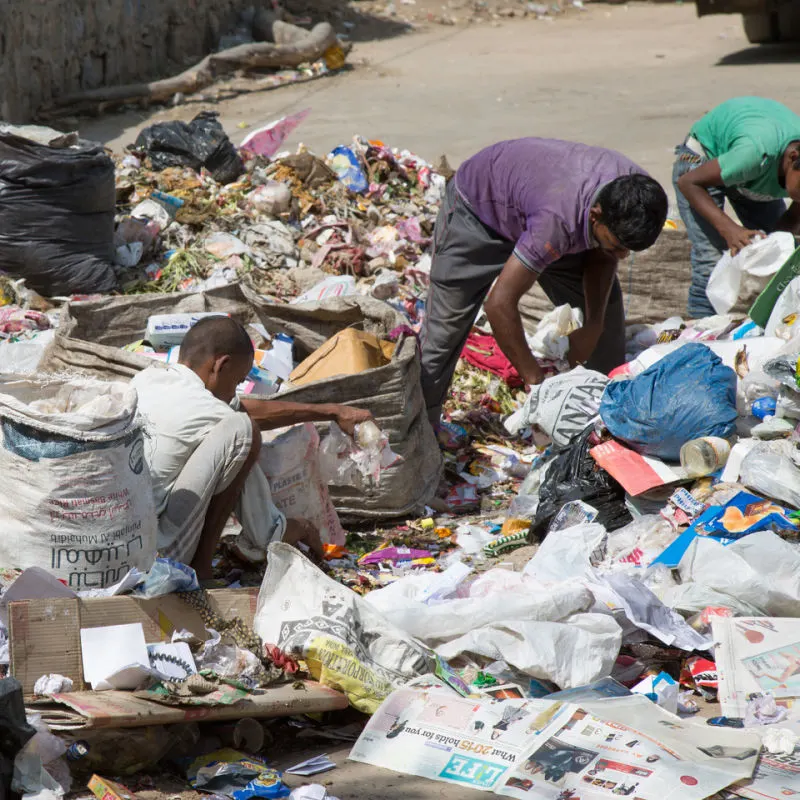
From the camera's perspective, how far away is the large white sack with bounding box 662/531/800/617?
314 cm

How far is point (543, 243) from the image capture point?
3945 mm

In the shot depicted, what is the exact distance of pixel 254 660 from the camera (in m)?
2.71

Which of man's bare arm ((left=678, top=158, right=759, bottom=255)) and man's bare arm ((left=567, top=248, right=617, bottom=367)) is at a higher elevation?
man's bare arm ((left=678, top=158, right=759, bottom=255))

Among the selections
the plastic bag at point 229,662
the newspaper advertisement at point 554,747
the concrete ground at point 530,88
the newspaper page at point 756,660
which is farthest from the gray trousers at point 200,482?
the concrete ground at point 530,88

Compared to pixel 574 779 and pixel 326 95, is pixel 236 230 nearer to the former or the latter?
pixel 574 779

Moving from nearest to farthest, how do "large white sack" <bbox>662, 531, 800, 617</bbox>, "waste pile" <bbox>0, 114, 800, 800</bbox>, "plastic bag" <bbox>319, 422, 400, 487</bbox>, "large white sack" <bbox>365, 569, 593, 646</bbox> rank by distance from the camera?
"waste pile" <bbox>0, 114, 800, 800</bbox> < "large white sack" <bbox>365, 569, 593, 646</bbox> < "large white sack" <bbox>662, 531, 800, 617</bbox> < "plastic bag" <bbox>319, 422, 400, 487</bbox>

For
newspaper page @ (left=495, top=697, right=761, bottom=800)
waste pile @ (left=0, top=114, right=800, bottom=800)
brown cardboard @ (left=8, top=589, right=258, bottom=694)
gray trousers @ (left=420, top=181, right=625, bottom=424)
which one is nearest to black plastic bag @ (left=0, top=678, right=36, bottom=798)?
waste pile @ (left=0, top=114, right=800, bottom=800)

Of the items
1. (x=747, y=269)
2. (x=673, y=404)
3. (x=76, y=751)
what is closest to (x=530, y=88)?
(x=747, y=269)

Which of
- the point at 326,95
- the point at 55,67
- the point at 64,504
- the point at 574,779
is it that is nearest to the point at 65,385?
the point at 64,504

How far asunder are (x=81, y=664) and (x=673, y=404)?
2.20 m

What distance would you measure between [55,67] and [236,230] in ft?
14.7

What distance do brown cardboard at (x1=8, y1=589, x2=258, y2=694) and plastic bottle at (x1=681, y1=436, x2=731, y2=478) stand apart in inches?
71.2

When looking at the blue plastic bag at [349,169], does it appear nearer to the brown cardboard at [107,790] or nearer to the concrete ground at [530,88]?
the concrete ground at [530,88]

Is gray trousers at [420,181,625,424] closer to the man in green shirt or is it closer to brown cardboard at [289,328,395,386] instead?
brown cardboard at [289,328,395,386]
